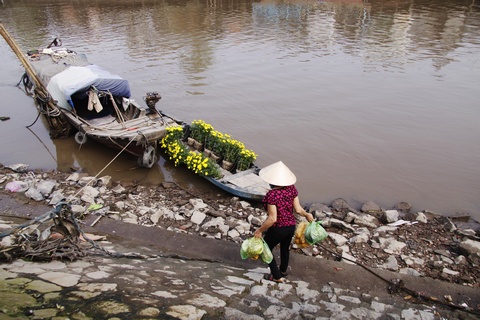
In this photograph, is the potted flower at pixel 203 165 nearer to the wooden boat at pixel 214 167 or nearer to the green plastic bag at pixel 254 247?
the wooden boat at pixel 214 167

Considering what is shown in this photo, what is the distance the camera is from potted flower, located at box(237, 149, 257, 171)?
7988 millimetres

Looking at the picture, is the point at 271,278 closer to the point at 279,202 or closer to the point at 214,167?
the point at 279,202

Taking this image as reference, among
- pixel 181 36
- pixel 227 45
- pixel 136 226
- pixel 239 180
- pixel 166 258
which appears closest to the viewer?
pixel 166 258


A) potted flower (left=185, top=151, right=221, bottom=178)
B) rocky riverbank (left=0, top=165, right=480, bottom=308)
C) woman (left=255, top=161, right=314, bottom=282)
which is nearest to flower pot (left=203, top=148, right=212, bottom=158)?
potted flower (left=185, top=151, right=221, bottom=178)

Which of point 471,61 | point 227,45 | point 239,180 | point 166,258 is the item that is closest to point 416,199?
point 239,180

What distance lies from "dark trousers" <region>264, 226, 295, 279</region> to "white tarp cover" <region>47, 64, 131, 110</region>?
7409 millimetres

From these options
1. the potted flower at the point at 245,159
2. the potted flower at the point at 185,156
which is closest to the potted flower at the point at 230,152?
the potted flower at the point at 245,159

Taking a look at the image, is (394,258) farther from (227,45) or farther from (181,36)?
(181,36)

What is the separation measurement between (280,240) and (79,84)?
305 inches

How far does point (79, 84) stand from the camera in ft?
32.0

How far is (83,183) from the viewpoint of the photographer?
326 inches

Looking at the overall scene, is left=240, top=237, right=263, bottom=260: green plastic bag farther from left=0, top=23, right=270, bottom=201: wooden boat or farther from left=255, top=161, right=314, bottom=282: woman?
left=0, top=23, right=270, bottom=201: wooden boat

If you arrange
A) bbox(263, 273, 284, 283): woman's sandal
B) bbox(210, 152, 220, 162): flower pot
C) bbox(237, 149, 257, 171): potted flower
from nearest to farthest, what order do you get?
bbox(263, 273, 284, 283): woman's sandal < bbox(237, 149, 257, 171): potted flower < bbox(210, 152, 220, 162): flower pot

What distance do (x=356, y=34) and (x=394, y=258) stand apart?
65.1 ft
